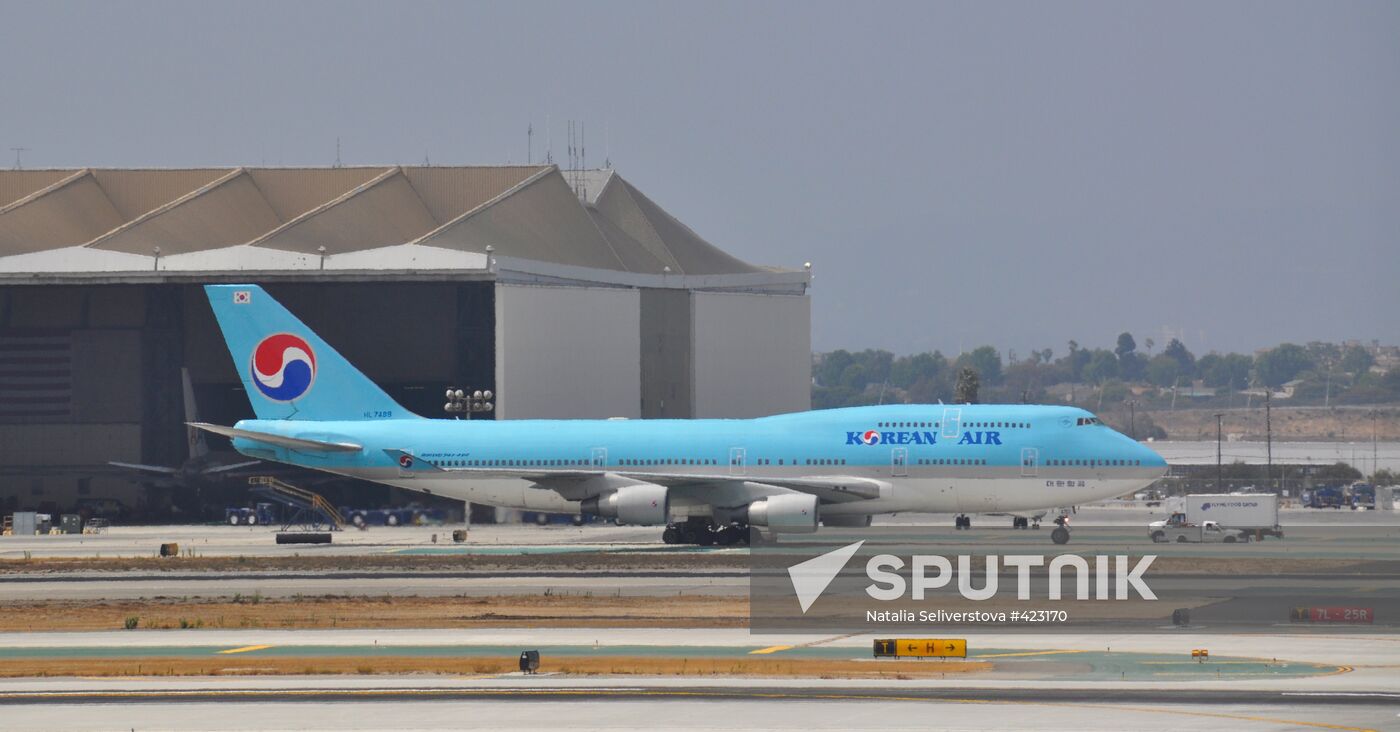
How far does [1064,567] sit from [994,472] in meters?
12.4

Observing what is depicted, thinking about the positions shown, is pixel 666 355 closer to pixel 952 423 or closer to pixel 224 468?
pixel 224 468

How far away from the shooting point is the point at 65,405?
3561 inches

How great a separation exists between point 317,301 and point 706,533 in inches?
1525

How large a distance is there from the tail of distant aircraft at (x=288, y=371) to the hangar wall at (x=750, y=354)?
37594 millimetres

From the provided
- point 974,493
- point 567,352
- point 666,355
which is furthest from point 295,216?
point 974,493

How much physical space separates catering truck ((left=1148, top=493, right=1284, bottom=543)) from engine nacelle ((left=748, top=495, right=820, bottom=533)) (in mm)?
11860

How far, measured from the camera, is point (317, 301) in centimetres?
9025

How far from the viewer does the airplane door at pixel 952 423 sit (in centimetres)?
5791

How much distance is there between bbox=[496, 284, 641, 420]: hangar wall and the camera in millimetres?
81562

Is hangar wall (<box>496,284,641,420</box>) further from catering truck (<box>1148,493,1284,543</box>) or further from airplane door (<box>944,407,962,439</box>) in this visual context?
catering truck (<box>1148,493,1284,543</box>)

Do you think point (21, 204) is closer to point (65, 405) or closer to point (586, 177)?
point (65, 405)

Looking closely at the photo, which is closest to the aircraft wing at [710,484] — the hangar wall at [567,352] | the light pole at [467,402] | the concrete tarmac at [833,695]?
the light pole at [467,402]

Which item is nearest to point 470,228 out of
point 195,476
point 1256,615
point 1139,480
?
point 195,476

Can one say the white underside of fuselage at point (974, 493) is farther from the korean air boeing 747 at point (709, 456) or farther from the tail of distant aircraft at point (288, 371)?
the tail of distant aircraft at point (288, 371)
